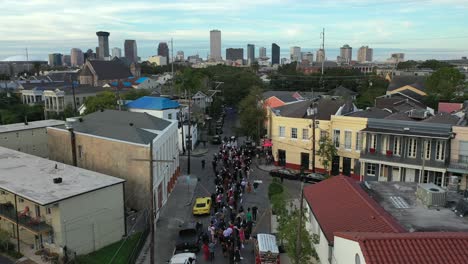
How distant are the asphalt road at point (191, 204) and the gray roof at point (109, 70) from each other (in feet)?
289

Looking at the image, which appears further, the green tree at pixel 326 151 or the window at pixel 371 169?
the green tree at pixel 326 151

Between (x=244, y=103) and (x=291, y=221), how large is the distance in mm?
34287

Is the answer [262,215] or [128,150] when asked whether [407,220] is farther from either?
[128,150]

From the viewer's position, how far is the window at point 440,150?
32303mm

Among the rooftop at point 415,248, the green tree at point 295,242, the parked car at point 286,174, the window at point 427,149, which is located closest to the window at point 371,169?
the window at point 427,149

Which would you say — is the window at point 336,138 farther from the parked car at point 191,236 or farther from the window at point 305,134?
the parked car at point 191,236

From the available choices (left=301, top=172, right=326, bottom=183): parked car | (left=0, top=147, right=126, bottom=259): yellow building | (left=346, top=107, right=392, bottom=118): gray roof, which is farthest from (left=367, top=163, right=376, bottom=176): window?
(left=0, top=147, right=126, bottom=259): yellow building

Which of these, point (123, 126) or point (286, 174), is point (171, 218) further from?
point (286, 174)

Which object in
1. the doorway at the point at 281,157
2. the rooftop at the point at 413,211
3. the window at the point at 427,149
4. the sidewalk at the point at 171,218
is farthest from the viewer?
the doorway at the point at 281,157

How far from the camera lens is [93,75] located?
123312 mm

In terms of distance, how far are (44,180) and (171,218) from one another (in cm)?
884

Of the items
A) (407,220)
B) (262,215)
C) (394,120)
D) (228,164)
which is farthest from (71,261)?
(394,120)

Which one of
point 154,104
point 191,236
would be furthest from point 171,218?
point 154,104

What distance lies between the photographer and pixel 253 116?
5031cm
